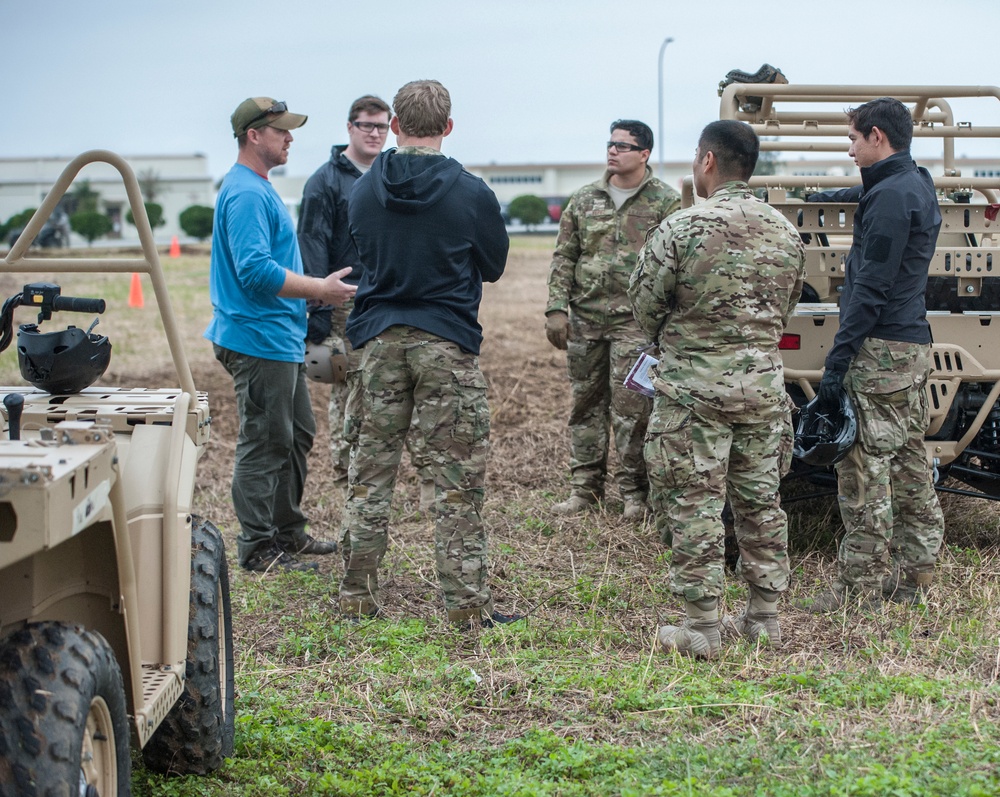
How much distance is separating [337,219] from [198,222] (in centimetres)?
4727

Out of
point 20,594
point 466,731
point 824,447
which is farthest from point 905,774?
point 20,594

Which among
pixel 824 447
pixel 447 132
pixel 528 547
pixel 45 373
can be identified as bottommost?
pixel 528 547

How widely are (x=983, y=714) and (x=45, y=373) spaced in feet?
9.78

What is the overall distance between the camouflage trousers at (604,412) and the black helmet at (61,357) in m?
3.42

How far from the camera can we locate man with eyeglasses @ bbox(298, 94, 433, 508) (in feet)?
20.4

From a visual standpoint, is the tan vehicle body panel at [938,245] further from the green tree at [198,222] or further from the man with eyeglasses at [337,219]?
the green tree at [198,222]

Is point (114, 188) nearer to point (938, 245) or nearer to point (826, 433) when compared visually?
point (938, 245)

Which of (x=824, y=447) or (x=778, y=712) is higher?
(x=824, y=447)

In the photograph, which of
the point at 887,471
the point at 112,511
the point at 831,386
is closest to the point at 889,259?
the point at 831,386

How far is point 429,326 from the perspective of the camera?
4.52 metres

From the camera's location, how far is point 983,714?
354 cm

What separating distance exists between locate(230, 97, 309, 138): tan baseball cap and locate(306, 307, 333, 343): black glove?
48.4 inches

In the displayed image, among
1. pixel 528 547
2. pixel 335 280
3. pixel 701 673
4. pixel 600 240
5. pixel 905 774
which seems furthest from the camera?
pixel 600 240

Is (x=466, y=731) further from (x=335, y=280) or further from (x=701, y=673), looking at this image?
(x=335, y=280)
